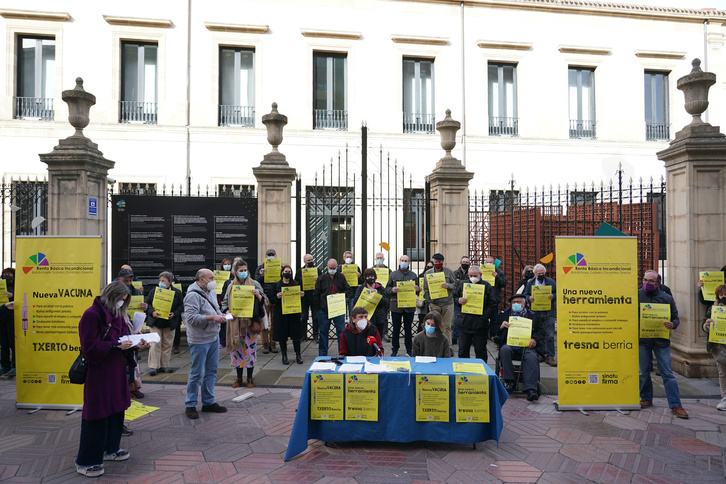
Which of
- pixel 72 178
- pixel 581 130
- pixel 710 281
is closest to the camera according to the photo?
pixel 710 281

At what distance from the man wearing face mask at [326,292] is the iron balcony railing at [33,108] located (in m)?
14.0

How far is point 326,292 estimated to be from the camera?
8773 mm

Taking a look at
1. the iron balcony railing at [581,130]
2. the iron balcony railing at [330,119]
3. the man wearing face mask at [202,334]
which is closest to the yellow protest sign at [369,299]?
the man wearing face mask at [202,334]

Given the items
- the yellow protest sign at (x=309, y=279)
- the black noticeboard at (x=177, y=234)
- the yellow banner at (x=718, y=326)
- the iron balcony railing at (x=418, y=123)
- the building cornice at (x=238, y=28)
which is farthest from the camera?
the iron balcony railing at (x=418, y=123)

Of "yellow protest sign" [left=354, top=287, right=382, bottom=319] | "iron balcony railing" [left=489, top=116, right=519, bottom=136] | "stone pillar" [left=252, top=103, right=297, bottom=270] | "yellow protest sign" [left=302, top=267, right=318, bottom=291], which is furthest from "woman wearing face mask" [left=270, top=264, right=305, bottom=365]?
"iron balcony railing" [left=489, top=116, right=519, bottom=136]

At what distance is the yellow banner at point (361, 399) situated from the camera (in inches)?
207

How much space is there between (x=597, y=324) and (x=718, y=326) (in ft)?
4.85

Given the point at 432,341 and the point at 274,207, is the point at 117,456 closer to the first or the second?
the point at 432,341

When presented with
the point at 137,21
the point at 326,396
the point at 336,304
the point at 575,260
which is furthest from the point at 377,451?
the point at 137,21

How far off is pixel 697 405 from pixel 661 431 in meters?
1.39

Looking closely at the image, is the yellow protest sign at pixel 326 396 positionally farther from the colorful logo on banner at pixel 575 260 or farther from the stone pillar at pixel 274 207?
the stone pillar at pixel 274 207

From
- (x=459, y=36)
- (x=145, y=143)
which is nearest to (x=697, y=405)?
(x=459, y=36)

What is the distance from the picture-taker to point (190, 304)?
6.09 meters

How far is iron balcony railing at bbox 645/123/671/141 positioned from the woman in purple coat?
21311 millimetres
